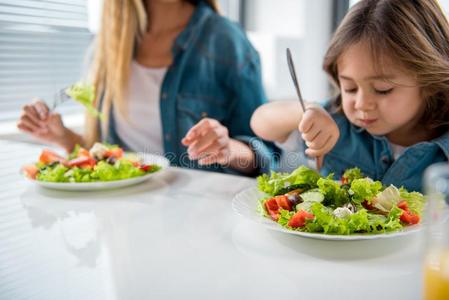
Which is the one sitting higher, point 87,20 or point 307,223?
point 87,20

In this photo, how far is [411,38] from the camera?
3.71 ft

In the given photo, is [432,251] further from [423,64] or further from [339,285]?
[423,64]

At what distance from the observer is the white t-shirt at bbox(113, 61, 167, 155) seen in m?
1.82

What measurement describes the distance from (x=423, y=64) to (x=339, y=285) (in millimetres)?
723

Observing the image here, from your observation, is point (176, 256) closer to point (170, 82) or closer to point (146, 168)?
point (146, 168)

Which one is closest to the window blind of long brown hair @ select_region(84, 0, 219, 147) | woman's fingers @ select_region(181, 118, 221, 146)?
long brown hair @ select_region(84, 0, 219, 147)

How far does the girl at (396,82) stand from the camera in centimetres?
112

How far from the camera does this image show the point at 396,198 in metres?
0.80

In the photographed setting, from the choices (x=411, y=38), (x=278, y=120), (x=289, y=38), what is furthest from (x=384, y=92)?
(x=289, y=38)

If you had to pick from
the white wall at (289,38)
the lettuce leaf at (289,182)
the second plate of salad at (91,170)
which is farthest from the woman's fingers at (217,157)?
the white wall at (289,38)

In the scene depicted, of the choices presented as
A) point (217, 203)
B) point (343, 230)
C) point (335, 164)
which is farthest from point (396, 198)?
point (335, 164)

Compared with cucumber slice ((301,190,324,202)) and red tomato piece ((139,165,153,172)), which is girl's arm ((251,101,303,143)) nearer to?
red tomato piece ((139,165,153,172))

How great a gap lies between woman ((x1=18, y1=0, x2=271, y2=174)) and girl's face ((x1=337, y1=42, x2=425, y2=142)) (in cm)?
64

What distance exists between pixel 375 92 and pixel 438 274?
2.40ft
